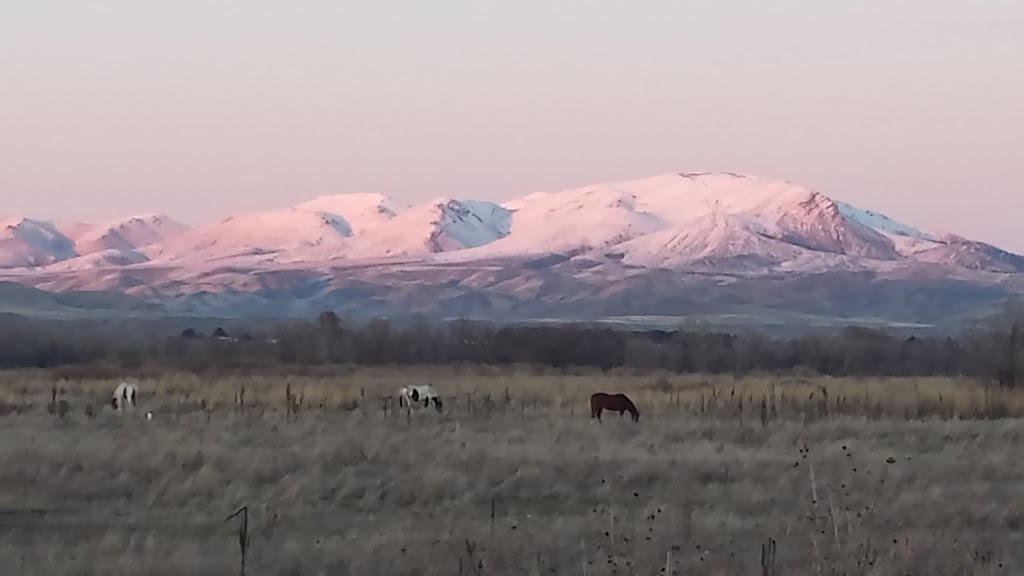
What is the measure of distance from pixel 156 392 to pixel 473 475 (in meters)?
24.2

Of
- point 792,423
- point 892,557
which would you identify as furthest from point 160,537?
point 792,423

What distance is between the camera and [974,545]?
13.2 m

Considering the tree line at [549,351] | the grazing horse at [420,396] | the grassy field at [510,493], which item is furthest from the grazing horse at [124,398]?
the tree line at [549,351]

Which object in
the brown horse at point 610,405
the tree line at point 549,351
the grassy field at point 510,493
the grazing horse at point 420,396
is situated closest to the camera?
the grassy field at point 510,493

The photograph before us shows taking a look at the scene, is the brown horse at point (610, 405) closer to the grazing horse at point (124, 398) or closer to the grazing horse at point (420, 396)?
the grazing horse at point (420, 396)

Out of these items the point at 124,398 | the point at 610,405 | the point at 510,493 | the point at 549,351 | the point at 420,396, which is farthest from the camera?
the point at 549,351

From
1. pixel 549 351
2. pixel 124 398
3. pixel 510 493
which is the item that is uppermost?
pixel 549 351

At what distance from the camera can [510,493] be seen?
57.2ft

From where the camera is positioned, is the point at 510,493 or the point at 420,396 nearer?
the point at 510,493

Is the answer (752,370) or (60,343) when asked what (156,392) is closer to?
(752,370)

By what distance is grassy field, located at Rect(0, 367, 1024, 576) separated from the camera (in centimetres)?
1227

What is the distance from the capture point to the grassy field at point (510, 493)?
12.3m

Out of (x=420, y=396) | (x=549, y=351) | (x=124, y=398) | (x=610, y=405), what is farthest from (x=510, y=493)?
(x=549, y=351)

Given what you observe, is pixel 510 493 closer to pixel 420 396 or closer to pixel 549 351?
pixel 420 396
